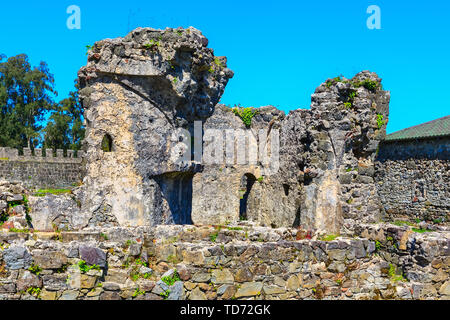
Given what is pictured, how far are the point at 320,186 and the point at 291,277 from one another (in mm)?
5614

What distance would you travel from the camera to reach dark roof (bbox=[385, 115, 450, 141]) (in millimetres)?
21969

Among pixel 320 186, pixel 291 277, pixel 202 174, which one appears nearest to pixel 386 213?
pixel 202 174

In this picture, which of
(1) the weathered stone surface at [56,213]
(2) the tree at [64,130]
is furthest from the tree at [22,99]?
(1) the weathered stone surface at [56,213]

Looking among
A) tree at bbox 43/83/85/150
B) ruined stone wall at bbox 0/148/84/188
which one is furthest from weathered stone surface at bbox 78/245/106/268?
tree at bbox 43/83/85/150

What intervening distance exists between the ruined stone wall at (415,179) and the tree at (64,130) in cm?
2348

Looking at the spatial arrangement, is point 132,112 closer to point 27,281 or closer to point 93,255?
point 93,255

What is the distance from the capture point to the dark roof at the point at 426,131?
22.0 meters

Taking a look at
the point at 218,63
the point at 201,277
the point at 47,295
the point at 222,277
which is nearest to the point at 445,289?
the point at 222,277

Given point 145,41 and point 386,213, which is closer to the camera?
point 145,41

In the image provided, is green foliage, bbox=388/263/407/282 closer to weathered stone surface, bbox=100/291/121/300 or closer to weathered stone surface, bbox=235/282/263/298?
weathered stone surface, bbox=235/282/263/298

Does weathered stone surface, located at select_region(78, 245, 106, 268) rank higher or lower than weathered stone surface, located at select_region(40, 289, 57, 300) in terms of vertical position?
higher

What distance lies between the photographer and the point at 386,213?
968 inches

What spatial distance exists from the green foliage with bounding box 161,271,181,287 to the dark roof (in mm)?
19015

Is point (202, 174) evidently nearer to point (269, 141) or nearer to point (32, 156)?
point (269, 141)
